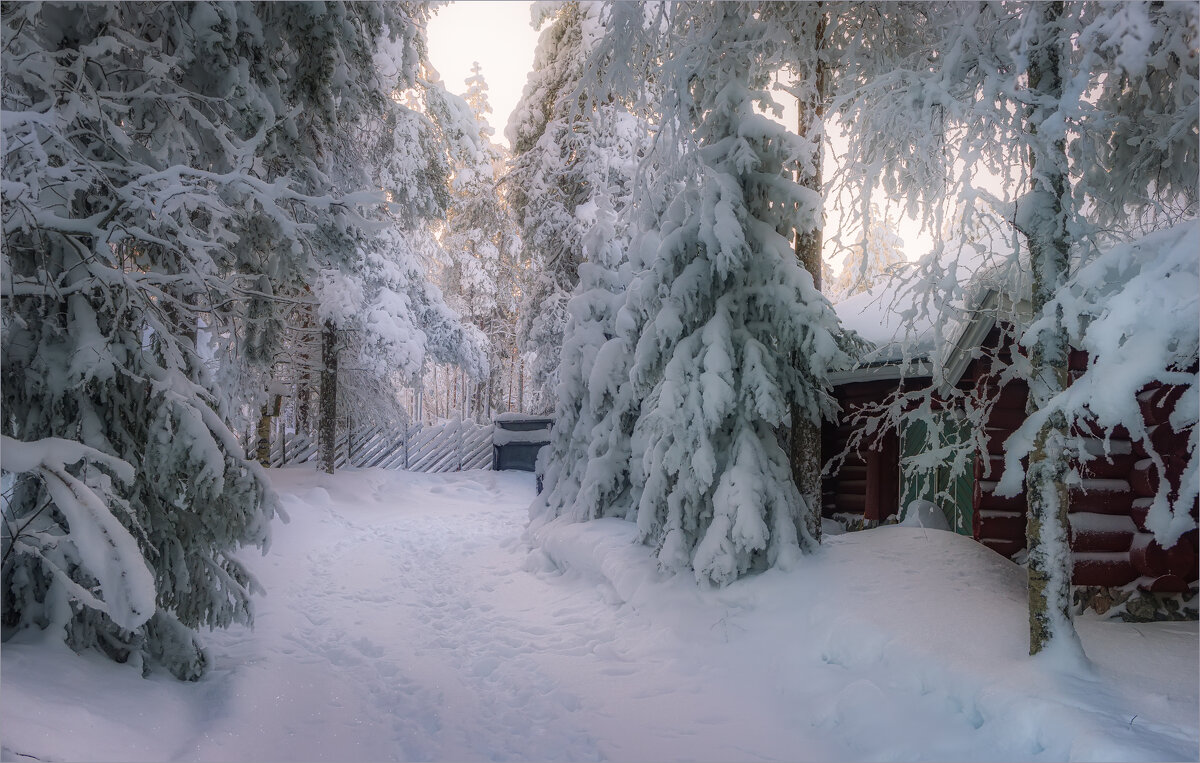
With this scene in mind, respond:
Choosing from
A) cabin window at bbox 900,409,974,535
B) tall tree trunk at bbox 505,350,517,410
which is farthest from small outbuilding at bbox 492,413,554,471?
tall tree trunk at bbox 505,350,517,410

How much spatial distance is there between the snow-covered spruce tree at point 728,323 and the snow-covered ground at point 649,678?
60 cm

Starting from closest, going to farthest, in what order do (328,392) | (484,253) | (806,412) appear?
1. (806,412)
2. (328,392)
3. (484,253)

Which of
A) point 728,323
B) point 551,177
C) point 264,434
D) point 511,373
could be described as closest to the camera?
point 728,323

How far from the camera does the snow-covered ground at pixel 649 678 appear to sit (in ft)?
13.6

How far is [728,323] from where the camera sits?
25.5 ft

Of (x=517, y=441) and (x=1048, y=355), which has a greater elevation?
(x=1048, y=355)

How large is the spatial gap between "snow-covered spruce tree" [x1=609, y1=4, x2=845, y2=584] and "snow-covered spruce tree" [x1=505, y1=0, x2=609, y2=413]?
8.25 metres

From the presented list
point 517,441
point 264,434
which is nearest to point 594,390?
point 264,434

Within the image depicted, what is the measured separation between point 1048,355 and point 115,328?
6.49m

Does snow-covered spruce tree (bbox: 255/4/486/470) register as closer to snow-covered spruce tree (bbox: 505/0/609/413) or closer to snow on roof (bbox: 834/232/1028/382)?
snow-covered spruce tree (bbox: 505/0/609/413)

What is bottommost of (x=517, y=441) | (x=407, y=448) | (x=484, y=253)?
(x=407, y=448)

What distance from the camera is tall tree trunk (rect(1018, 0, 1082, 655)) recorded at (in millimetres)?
4922

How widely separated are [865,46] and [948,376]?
4054 mm

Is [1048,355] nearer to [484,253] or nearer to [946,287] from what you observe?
[946,287]
